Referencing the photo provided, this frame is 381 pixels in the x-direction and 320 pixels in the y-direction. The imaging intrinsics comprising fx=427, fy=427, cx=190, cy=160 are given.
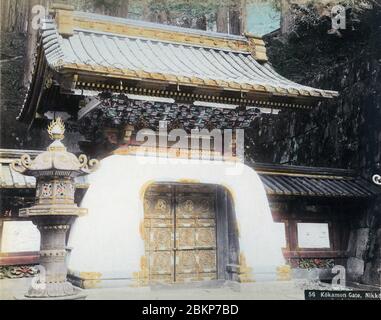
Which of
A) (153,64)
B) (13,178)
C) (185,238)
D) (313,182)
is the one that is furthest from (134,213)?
(313,182)

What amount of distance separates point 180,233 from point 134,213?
1.22m

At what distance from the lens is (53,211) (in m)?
5.21

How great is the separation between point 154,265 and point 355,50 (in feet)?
28.8

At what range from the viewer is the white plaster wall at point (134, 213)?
633 centimetres

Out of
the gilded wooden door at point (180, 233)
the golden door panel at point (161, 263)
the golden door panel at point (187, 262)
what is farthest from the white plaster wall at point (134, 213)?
the golden door panel at point (187, 262)

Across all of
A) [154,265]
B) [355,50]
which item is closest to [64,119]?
[154,265]

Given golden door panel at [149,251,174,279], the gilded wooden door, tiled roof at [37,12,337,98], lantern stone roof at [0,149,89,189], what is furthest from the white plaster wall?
tiled roof at [37,12,337,98]

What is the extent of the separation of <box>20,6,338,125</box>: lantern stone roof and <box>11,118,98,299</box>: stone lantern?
3.72 ft

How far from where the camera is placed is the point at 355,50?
12.2 m

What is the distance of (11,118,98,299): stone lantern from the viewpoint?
17.1ft

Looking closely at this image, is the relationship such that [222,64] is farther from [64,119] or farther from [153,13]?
[153,13]

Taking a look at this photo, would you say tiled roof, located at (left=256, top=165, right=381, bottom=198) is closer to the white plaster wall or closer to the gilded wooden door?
the white plaster wall

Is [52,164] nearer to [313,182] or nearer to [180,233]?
[180,233]
